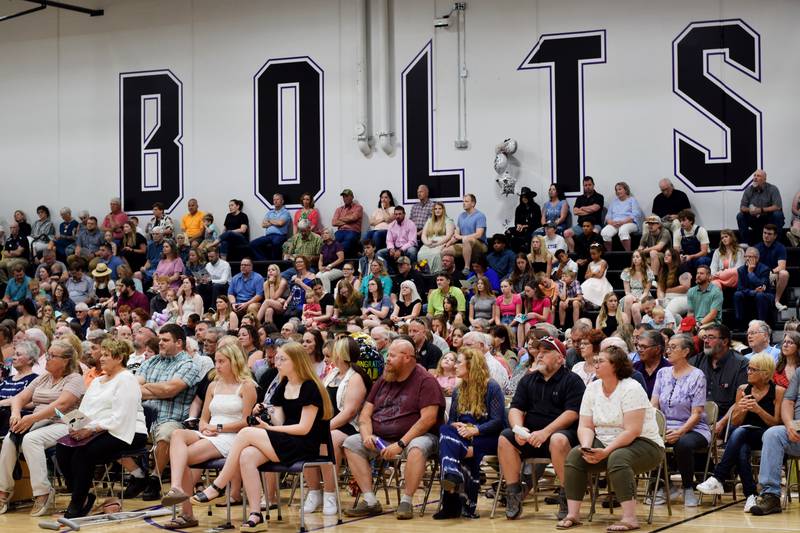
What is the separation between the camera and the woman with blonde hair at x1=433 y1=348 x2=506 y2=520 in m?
7.39

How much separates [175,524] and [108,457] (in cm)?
73

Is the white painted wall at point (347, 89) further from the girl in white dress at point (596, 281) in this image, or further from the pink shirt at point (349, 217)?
the girl in white dress at point (596, 281)

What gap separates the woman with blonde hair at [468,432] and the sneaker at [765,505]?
1.68 metres

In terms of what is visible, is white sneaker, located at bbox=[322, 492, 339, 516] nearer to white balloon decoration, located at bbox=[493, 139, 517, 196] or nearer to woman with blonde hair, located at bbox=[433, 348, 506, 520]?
woman with blonde hair, located at bbox=[433, 348, 506, 520]

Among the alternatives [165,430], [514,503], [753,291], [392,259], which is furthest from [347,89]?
[514,503]

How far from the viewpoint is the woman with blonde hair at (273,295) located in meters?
15.1

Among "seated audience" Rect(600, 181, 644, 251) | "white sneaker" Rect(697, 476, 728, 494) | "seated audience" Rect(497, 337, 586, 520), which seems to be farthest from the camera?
"seated audience" Rect(600, 181, 644, 251)

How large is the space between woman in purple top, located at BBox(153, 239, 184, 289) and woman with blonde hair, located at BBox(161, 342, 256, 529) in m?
8.68

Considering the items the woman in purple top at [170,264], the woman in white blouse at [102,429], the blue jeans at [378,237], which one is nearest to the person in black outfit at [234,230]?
the woman in purple top at [170,264]

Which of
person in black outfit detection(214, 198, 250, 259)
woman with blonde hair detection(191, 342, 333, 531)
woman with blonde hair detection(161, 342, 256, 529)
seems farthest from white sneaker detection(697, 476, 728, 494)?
person in black outfit detection(214, 198, 250, 259)

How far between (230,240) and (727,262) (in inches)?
294

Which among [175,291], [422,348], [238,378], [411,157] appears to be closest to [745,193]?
[411,157]

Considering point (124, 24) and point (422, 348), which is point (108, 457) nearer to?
point (422, 348)

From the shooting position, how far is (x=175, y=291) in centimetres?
1577
